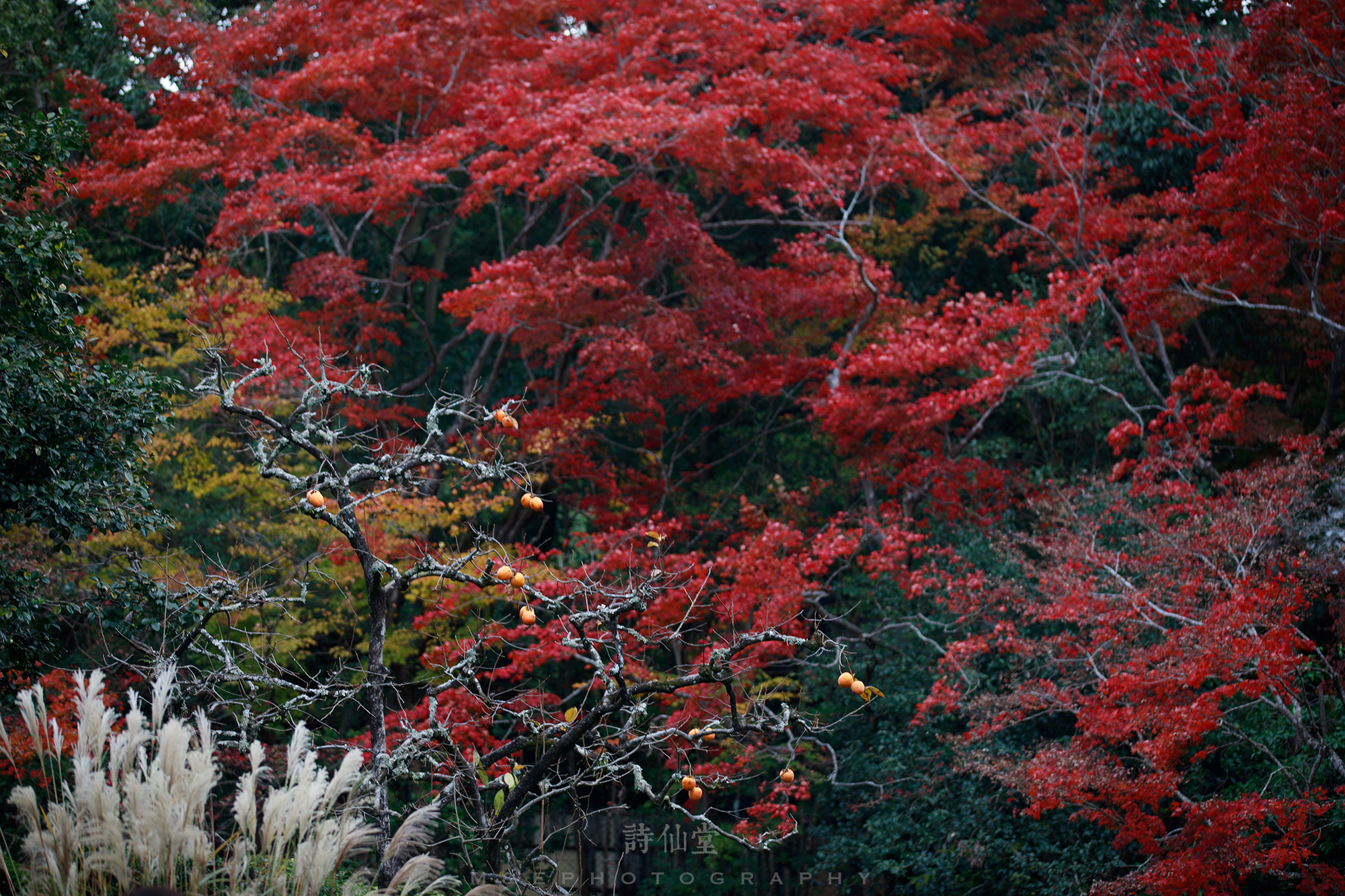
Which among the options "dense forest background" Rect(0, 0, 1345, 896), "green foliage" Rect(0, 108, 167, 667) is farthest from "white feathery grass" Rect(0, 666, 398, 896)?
"green foliage" Rect(0, 108, 167, 667)

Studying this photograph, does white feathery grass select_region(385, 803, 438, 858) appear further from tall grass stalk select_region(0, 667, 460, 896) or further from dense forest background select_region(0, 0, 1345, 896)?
dense forest background select_region(0, 0, 1345, 896)

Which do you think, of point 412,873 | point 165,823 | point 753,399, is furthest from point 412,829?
point 753,399

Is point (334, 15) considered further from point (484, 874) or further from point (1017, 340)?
point (484, 874)

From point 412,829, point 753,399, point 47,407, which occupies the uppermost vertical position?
point 47,407

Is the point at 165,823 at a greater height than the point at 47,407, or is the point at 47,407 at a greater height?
the point at 47,407

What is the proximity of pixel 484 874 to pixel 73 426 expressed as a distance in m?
3.25

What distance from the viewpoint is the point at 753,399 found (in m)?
12.2

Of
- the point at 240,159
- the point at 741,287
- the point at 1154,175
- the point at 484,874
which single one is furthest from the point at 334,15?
the point at 484,874

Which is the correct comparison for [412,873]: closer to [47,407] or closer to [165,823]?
[165,823]

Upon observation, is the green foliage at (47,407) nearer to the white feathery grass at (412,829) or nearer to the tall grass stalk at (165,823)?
the tall grass stalk at (165,823)

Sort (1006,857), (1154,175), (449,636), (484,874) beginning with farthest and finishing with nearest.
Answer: (1154,175)
(449,636)
(1006,857)
(484,874)

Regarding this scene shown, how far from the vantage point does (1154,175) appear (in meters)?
10.6

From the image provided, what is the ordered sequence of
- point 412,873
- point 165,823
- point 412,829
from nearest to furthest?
point 165,823
point 412,873
point 412,829

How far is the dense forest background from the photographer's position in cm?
601
